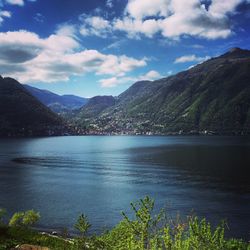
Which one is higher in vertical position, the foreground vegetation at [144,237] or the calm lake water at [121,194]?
the foreground vegetation at [144,237]

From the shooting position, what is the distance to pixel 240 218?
99.1m

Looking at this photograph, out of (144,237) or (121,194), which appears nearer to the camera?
(144,237)

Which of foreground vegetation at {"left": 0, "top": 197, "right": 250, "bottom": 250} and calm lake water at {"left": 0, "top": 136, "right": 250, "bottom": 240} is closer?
foreground vegetation at {"left": 0, "top": 197, "right": 250, "bottom": 250}

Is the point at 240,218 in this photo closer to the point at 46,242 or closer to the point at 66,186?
the point at 46,242

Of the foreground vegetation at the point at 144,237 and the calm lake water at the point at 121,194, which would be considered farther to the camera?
the calm lake water at the point at 121,194

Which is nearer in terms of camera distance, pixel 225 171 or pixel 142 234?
pixel 142 234

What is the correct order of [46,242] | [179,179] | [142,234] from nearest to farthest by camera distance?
[142,234] < [46,242] < [179,179]

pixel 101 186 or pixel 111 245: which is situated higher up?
pixel 111 245

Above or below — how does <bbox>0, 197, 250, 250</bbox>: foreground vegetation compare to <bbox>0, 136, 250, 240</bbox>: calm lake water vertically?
above

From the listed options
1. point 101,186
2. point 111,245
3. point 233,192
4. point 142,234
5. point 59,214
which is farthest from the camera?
point 101,186

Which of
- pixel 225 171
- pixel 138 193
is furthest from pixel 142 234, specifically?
pixel 225 171

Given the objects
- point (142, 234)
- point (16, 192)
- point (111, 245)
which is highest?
point (142, 234)

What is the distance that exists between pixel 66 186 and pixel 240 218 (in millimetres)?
85468

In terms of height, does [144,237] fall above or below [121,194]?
above
